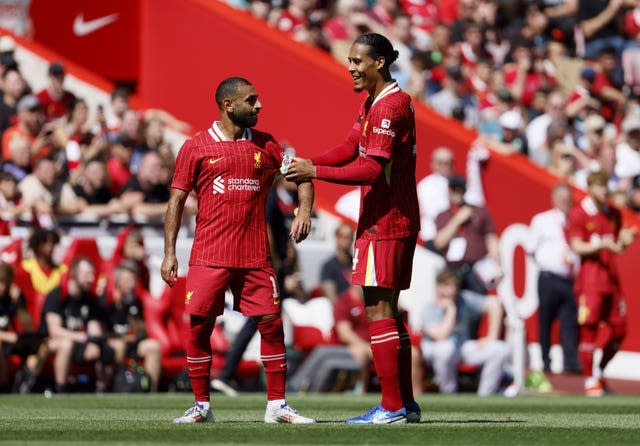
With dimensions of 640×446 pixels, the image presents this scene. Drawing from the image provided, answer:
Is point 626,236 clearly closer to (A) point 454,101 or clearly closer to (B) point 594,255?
(B) point 594,255

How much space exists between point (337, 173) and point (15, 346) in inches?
261

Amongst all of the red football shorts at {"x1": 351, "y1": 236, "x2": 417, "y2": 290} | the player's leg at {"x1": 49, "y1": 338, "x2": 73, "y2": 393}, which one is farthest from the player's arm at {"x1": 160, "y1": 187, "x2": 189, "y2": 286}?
the player's leg at {"x1": 49, "y1": 338, "x2": 73, "y2": 393}

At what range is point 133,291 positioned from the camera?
16.7 meters

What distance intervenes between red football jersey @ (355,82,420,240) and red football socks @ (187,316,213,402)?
1.18 m

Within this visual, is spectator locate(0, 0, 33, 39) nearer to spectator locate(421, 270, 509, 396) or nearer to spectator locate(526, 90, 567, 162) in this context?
spectator locate(526, 90, 567, 162)

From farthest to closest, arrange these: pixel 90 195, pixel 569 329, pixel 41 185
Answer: pixel 569 329, pixel 90 195, pixel 41 185

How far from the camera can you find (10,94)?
19.2 metres

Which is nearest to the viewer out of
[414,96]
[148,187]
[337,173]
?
[337,173]

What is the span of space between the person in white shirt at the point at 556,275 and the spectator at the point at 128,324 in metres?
4.57

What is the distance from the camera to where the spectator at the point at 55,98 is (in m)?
19.6

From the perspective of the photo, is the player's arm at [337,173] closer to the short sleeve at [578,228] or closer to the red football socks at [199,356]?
the red football socks at [199,356]

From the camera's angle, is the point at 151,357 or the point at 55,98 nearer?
the point at 151,357

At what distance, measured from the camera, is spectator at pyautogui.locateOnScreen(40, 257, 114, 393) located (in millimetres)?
16062

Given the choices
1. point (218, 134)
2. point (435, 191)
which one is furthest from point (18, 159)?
point (218, 134)
